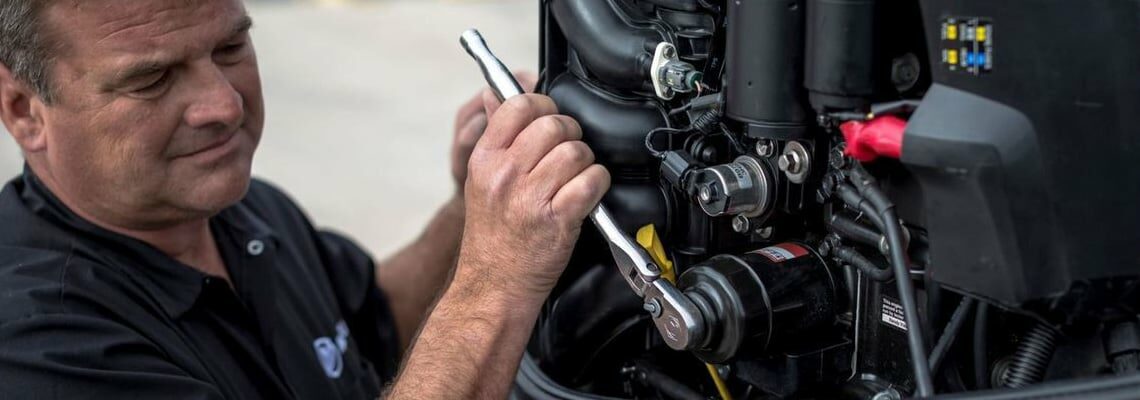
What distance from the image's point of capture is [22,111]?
62.1 inches

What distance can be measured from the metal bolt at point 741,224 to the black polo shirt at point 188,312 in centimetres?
67

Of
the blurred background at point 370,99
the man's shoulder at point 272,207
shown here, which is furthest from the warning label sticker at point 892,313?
the blurred background at point 370,99

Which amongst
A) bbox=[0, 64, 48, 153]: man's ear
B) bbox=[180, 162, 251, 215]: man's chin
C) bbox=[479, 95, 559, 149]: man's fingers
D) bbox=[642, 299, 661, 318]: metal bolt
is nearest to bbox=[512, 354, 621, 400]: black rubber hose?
bbox=[642, 299, 661, 318]: metal bolt

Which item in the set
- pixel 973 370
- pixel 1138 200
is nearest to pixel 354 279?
pixel 973 370

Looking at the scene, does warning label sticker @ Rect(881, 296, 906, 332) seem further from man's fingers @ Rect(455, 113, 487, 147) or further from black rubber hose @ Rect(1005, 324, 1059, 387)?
man's fingers @ Rect(455, 113, 487, 147)

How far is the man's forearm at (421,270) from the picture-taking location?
1.97m

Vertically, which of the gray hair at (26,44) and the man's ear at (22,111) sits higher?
the gray hair at (26,44)

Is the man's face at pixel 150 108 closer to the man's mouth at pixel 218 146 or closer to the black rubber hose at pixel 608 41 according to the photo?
the man's mouth at pixel 218 146

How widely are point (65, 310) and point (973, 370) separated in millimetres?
1029

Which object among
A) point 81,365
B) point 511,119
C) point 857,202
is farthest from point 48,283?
point 857,202

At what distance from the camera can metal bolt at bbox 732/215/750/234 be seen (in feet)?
3.68

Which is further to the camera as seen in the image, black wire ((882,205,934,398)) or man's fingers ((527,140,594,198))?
man's fingers ((527,140,594,198))

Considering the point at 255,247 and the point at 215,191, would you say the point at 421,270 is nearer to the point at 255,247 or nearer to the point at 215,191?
the point at 255,247

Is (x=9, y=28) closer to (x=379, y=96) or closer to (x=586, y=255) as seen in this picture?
(x=586, y=255)
